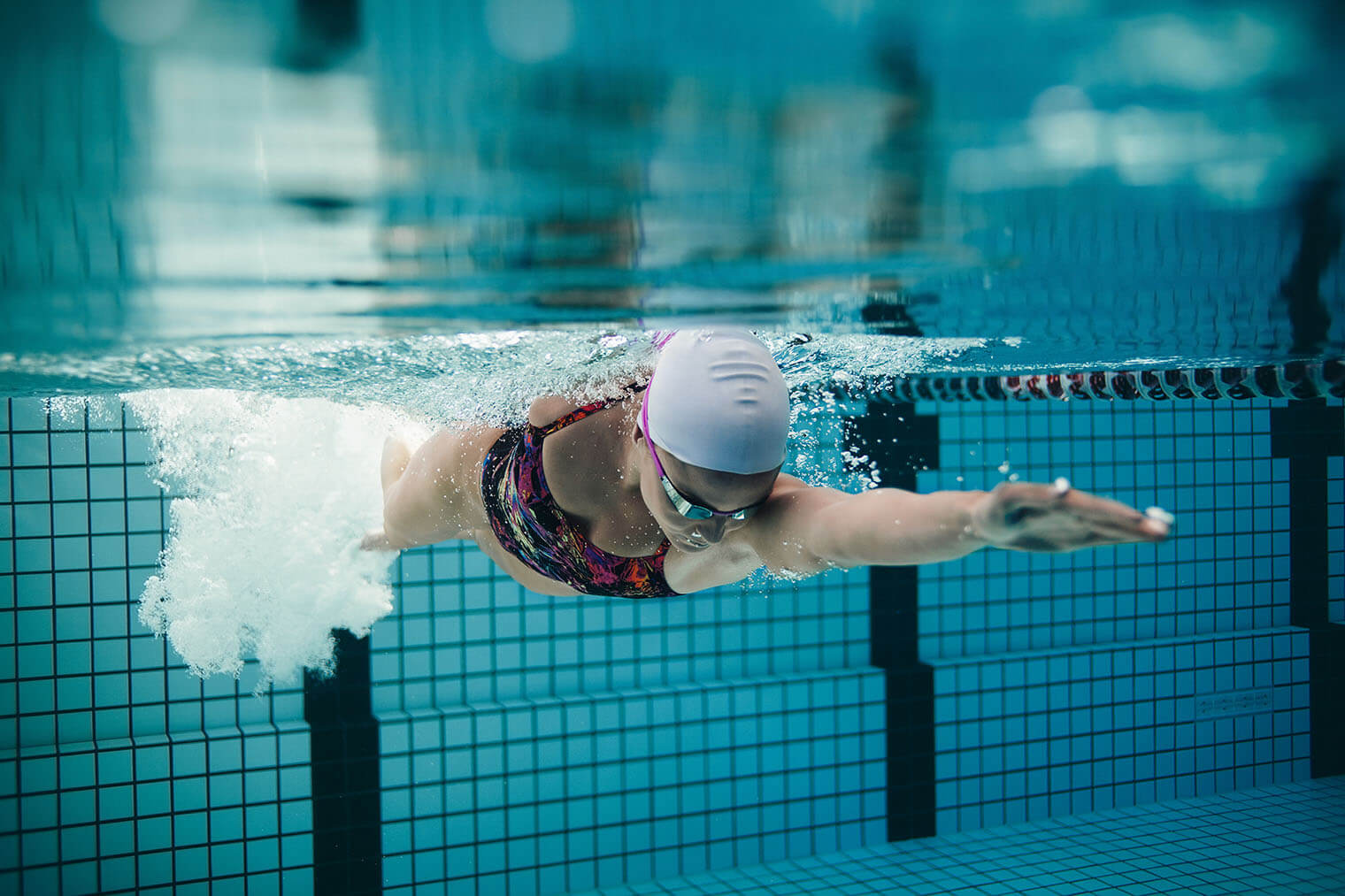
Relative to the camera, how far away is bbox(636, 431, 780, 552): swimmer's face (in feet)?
5.43

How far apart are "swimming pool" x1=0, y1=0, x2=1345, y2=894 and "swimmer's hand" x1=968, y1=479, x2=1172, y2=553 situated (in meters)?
0.51

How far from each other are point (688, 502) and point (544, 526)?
30.8 inches

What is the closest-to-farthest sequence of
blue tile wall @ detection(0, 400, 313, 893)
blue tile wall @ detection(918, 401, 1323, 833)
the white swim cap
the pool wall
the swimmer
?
the swimmer < the white swim cap < blue tile wall @ detection(0, 400, 313, 893) < the pool wall < blue tile wall @ detection(918, 401, 1323, 833)

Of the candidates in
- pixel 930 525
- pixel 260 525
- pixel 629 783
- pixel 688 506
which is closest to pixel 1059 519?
pixel 930 525

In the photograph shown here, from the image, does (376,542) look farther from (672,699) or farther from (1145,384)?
(1145,384)

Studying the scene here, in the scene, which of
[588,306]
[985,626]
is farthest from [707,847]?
[588,306]

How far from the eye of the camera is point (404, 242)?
1710 mm

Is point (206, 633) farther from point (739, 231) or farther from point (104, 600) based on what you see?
point (739, 231)

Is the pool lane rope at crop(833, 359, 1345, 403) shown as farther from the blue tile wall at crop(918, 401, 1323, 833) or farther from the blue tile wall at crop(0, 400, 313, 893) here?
the blue tile wall at crop(0, 400, 313, 893)

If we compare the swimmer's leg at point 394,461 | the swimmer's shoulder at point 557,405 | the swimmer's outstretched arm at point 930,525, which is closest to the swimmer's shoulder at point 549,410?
the swimmer's shoulder at point 557,405

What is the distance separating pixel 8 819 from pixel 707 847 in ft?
12.0

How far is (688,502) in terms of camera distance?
1734mm

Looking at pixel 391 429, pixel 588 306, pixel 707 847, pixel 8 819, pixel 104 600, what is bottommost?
pixel 707 847

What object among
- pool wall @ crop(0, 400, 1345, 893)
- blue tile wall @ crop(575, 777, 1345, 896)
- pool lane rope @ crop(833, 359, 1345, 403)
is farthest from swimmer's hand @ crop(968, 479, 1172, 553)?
blue tile wall @ crop(575, 777, 1345, 896)
